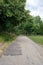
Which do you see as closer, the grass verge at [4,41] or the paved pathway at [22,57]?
the paved pathway at [22,57]

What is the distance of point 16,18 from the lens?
4134 cm

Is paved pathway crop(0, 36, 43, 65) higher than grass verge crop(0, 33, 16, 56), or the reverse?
paved pathway crop(0, 36, 43, 65)

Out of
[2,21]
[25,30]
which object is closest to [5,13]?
[2,21]

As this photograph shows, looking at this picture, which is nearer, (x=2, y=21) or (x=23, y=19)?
(x=2, y=21)

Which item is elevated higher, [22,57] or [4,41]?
[22,57]

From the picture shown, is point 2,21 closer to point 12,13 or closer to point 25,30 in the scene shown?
point 12,13

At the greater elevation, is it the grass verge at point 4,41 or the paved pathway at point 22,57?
the paved pathway at point 22,57

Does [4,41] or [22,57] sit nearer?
[22,57]

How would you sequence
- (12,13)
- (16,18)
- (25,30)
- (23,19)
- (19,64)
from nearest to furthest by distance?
(19,64), (12,13), (16,18), (23,19), (25,30)

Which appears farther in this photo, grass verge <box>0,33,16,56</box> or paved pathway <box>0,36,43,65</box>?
grass verge <box>0,33,16,56</box>

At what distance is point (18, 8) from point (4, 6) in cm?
604

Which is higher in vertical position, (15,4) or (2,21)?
(15,4)

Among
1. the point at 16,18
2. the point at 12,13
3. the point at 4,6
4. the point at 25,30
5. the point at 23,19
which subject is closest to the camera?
the point at 4,6

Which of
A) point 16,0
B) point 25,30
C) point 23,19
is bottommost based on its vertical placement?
point 25,30
